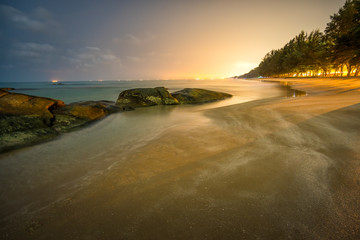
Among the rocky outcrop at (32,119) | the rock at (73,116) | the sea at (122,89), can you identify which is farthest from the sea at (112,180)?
the sea at (122,89)

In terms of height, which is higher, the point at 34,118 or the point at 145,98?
the point at 145,98

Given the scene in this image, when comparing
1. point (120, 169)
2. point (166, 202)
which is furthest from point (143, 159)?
point (166, 202)

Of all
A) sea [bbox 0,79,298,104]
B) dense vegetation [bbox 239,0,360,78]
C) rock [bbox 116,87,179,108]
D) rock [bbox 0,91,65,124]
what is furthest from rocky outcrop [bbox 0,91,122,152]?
dense vegetation [bbox 239,0,360,78]

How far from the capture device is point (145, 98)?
1280 centimetres

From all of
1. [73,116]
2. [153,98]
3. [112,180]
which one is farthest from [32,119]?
[153,98]

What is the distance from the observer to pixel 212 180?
248 cm

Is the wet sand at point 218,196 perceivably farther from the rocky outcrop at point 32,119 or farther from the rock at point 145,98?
the rock at point 145,98

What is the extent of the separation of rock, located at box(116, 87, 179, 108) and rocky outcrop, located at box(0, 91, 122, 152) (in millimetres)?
4712

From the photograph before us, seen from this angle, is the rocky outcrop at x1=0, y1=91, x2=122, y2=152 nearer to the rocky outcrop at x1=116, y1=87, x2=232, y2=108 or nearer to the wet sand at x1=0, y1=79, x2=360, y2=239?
the wet sand at x1=0, y1=79, x2=360, y2=239

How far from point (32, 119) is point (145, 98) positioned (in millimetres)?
7789

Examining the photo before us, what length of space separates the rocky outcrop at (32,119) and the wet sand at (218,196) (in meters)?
3.51

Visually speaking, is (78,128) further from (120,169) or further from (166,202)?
(166,202)

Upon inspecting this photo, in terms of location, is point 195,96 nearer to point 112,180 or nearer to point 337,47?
point 112,180

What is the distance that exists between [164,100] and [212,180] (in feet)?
36.2
